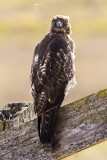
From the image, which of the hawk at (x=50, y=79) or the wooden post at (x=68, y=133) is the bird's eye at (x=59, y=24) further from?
the wooden post at (x=68, y=133)

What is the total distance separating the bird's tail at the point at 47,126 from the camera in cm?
223

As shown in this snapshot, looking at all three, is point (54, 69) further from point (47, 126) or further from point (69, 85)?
point (47, 126)

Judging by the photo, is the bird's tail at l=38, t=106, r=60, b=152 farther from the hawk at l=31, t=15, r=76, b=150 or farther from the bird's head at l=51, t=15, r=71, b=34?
the bird's head at l=51, t=15, r=71, b=34

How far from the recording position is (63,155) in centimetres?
216

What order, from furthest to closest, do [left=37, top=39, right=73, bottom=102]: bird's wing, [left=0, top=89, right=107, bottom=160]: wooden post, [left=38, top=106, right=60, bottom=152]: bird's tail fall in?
[left=37, top=39, right=73, bottom=102]: bird's wing, [left=38, top=106, right=60, bottom=152]: bird's tail, [left=0, top=89, right=107, bottom=160]: wooden post

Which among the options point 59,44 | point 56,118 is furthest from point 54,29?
point 56,118

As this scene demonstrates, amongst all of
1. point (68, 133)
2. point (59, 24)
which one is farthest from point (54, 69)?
point (59, 24)

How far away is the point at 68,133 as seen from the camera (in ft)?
7.18

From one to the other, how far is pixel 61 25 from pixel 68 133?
107 inches

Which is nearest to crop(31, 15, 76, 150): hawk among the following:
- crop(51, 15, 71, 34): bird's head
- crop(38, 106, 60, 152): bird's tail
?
crop(38, 106, 60, 152): bird's tail

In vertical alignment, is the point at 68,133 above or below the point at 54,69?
below

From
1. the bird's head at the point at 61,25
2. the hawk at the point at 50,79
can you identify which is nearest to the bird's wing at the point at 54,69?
the hawk at the point at 50,79

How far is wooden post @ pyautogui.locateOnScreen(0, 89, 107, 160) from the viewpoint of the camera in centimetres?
209

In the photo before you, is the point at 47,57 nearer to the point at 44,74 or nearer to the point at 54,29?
the point at 44,74
